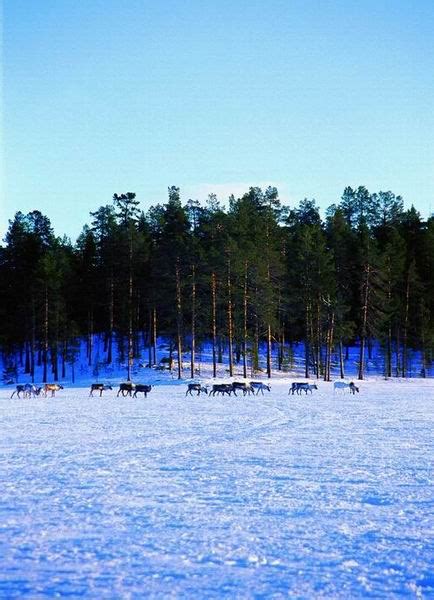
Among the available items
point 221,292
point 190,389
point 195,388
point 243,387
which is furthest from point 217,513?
point 221,292

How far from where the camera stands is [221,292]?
185ft

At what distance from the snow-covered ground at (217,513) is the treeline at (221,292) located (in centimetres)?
3411

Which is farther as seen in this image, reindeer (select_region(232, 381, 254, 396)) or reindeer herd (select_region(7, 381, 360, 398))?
reindeer (select_region(232, 381, 254, 396))

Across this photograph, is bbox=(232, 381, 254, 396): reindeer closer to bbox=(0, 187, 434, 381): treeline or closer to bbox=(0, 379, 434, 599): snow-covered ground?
bbox=(0, 187, 434, 381): treeline

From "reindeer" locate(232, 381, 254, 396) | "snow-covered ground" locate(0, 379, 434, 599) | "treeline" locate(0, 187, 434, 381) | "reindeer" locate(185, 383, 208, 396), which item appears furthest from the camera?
"treeline" locate(0, 187, 434, 381)

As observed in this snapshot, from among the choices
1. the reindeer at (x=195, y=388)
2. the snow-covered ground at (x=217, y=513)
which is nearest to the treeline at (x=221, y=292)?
the reindeer at (x=195, y=388)

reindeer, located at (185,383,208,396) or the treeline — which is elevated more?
the treeline

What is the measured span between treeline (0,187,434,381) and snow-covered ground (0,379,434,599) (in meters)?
34.1

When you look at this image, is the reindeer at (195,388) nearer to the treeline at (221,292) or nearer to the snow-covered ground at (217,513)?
the treeline at (221,292)

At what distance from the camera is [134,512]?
8.90 m

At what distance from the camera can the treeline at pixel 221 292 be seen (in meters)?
53.7

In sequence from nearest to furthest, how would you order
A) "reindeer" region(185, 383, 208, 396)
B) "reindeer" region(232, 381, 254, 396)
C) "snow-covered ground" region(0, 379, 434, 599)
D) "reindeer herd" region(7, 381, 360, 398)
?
"snow-covered ground" region(0, 379, 434, 599)
"reindeer herd" region(7, 381, 360, 398)
"reindeer" region(185, 383, 208, 396)
"reindeer" region(232, 381, 254, 396)

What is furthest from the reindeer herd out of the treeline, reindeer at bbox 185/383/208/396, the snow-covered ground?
the snow-covered ground

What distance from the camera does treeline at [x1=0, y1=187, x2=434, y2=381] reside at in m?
53.7
